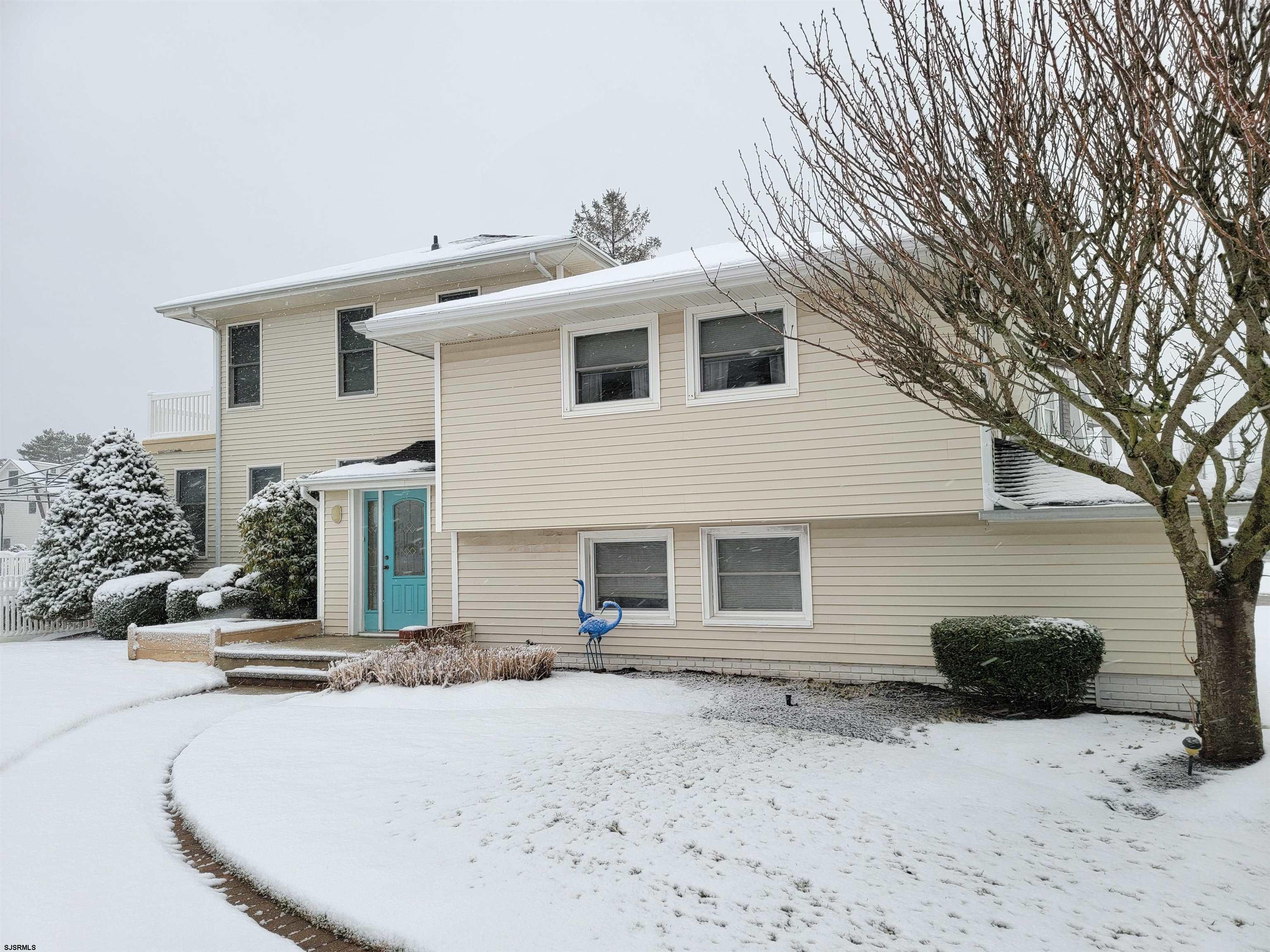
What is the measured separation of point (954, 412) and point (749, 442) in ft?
7.33

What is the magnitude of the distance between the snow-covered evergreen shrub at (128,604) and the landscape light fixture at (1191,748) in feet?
47.5

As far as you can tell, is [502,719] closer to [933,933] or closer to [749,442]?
[749,442]

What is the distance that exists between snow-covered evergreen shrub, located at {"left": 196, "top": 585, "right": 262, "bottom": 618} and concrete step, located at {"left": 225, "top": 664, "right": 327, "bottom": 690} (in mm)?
2811

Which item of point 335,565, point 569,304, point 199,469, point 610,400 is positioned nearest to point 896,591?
point 610,400

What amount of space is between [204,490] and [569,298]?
1099 centimetres

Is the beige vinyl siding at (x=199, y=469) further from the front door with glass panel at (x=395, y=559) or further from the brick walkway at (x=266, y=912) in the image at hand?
the brick walkway at (x=266, y=912)

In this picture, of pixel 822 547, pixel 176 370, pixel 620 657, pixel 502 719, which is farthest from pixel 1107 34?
pixel 176 370

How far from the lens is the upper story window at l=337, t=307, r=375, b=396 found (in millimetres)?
15008

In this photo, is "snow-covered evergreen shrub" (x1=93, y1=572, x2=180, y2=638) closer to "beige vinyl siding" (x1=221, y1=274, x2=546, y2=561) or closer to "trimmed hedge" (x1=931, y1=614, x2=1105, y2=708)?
"beige vinyl siding" (x1=221, y1=274, x2=546, y2=561)

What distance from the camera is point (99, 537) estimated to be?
48.4 ft

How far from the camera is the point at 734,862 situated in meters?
4.35

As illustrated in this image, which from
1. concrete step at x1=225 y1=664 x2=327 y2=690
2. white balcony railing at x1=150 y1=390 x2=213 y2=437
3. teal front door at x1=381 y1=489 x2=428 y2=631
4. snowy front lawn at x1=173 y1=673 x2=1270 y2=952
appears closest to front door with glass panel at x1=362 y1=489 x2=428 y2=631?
teal front door at x1=381 y1=489 x2=428 y2=631

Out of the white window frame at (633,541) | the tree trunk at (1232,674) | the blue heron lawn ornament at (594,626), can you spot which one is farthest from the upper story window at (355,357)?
the tree trunk at (1232,674)

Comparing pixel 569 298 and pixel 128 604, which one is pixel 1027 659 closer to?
pixel 569 298
